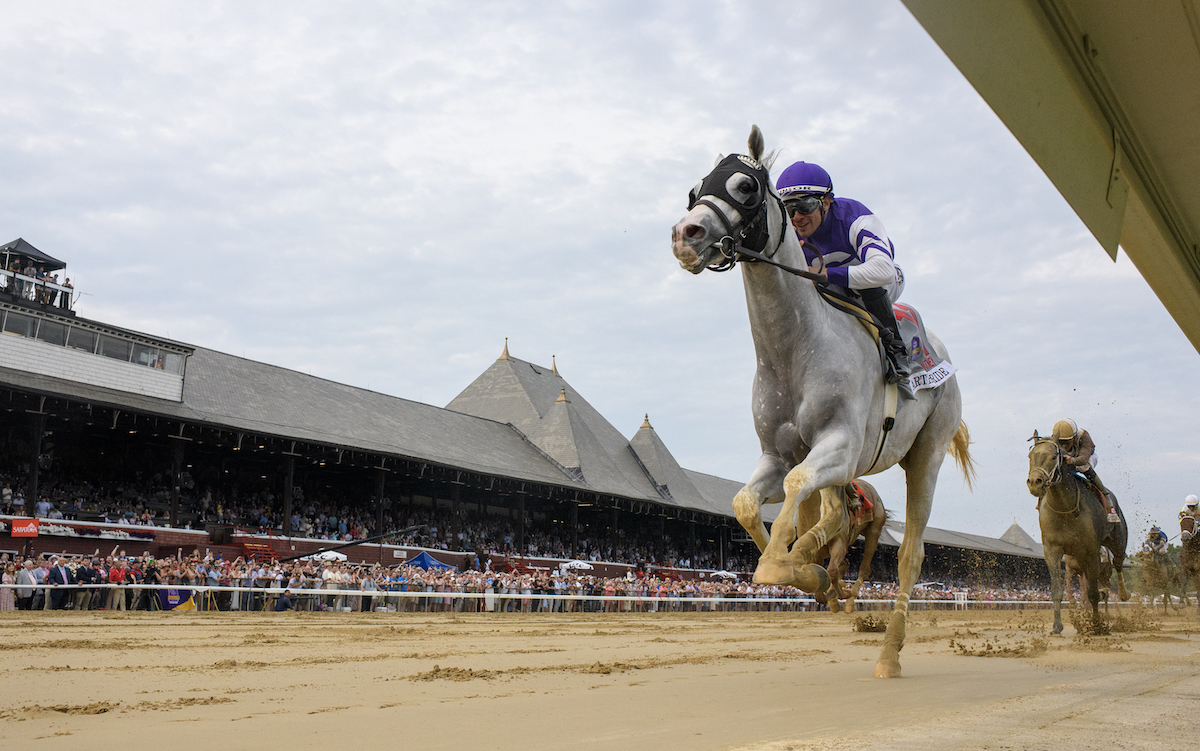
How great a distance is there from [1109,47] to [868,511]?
545cm

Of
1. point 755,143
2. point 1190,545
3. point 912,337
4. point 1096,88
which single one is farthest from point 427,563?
point 1096,88

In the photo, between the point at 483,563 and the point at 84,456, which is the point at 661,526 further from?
the point at 84,456

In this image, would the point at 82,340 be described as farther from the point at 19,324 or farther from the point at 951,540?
the point at 951,540

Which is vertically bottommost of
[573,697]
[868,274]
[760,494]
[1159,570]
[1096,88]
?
[573,697]

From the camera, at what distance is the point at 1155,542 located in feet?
68.3

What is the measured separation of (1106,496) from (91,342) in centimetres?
2446

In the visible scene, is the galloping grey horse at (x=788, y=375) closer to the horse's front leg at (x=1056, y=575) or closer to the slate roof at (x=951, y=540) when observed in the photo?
the horse's front leg at (x=1056, y=575)

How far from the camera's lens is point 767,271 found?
16.3 feet

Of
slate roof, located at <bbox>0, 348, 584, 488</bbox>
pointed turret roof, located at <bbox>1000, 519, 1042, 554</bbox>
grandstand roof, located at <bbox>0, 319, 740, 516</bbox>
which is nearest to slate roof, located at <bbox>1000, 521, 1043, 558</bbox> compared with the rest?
pointed turret roof, located at <bbox>1000, 519, 1042, 554</bbox>

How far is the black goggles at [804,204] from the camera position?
5.73 m

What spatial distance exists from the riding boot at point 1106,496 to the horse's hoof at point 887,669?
7241 millimetres

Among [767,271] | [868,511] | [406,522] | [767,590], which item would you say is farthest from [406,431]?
[767,271]

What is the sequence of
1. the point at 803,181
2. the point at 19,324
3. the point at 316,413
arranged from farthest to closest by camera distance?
1. the point at 316,413
2. the point at 19,324
3. the point at 803,181

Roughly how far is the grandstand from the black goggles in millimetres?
9001
